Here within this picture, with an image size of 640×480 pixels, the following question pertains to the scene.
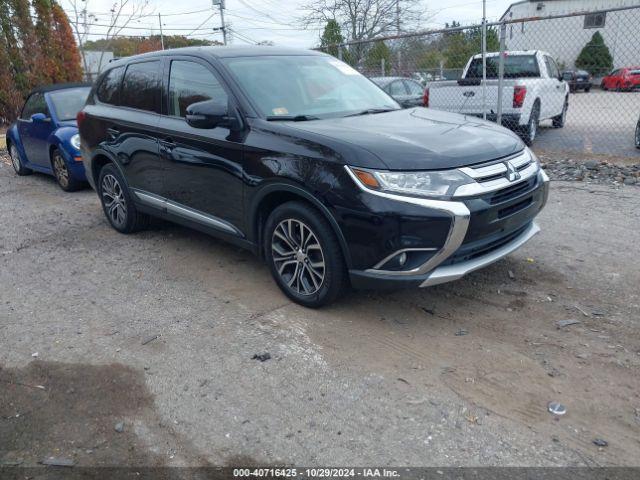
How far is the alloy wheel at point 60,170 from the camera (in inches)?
332

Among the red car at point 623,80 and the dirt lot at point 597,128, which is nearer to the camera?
the dirt lot at point 597,128

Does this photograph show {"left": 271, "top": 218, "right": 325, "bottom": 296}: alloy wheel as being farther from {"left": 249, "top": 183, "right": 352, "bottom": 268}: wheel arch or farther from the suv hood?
the suv hood

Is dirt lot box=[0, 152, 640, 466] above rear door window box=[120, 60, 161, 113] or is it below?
below

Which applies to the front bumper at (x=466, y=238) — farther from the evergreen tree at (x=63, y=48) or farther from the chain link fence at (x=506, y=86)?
the evergreen tree at (x=63, y=48)

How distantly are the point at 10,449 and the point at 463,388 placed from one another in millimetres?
2419

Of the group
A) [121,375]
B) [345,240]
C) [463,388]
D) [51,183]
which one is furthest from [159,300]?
[51,183]

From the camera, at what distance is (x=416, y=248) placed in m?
3.54

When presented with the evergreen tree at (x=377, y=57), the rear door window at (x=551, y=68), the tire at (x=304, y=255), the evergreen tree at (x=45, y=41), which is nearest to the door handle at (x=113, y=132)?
the tire at (x=304, y=255)

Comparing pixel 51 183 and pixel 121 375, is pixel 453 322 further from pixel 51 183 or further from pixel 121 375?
pixel 51 183

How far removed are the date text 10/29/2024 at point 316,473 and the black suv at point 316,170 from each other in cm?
132

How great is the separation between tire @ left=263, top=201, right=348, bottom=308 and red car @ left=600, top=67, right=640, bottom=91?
20.2m

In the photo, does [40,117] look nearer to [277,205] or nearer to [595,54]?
[277,205]

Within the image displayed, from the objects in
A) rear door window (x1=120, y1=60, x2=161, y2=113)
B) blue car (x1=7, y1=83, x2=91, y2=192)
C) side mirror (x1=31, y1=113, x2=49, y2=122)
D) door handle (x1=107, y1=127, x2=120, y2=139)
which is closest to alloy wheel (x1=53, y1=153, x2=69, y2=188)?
blue car (x1=7, y1=83, x2=91, y2=192)

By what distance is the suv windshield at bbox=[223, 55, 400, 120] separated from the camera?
4.43 meters
